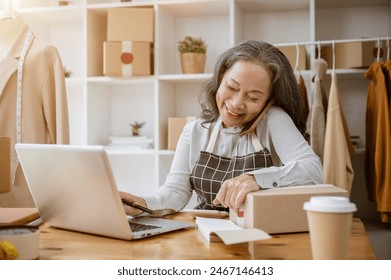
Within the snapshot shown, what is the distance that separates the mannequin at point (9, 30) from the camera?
227 centimetres

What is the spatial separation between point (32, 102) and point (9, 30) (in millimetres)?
366

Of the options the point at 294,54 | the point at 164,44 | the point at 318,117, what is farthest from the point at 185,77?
the point at 318,117

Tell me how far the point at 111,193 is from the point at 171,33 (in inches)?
85.8

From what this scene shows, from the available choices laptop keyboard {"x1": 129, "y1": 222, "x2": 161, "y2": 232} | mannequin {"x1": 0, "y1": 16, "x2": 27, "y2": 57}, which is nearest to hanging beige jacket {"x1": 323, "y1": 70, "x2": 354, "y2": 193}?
laptop keyboard {"x1": 129, "y1": 222, "x2": 161, "y2": 232}

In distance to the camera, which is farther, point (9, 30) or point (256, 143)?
point (9, 30)

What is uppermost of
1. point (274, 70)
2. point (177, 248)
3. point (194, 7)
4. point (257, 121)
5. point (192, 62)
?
point (194, 7)

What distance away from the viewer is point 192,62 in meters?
2.78

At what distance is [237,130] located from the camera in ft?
5.50

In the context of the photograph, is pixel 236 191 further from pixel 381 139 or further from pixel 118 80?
pixel 118 80

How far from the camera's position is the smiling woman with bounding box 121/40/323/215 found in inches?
→ 61.4

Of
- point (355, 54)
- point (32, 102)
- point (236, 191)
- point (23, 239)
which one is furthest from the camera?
point (355, 54)

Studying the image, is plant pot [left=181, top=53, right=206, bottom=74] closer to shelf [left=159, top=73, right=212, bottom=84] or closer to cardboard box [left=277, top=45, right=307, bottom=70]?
shelf [left=159, top=73, right=212, bottom=84]

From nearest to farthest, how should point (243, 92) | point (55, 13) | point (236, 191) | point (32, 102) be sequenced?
point (236, 191) → point (243, 92) → point (32, 102) → point (55, 13)

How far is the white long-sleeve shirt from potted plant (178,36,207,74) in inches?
43.3
